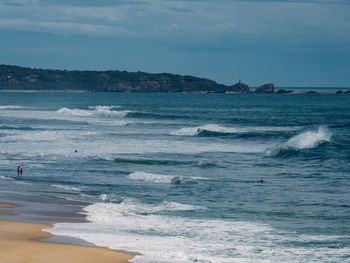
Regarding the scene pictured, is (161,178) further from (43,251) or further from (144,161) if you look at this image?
(43,251)

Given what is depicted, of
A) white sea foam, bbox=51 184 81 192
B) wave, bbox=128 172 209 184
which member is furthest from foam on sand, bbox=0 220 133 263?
wave, bbox=128 172 209 184

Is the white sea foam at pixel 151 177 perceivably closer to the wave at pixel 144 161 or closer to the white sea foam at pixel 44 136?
the wave at pixel 144 161

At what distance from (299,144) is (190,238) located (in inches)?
958

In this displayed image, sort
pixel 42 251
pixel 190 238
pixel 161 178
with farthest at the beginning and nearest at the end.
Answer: pixel 161 178, pixel 190 238, pixel 42 251

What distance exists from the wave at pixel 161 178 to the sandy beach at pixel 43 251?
10561 mm

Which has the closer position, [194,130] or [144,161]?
[144,161]

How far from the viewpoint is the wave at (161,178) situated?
25681mm

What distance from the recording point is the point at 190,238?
637 inches

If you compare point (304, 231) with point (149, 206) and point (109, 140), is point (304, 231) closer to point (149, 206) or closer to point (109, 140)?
point (149, 206)

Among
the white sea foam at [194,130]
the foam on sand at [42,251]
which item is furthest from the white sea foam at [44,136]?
the foam on sand at [42,251]

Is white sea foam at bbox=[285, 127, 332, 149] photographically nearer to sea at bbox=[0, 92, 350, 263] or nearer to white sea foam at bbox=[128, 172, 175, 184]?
sea at bbox=[0, 92, 350, 263]

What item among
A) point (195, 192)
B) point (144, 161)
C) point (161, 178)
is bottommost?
point (195, 192)

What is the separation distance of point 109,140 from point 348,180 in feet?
71.0

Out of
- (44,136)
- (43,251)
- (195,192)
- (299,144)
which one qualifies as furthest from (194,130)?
(43,251)
